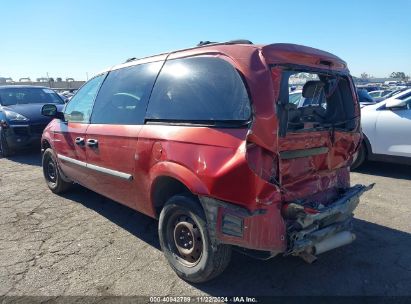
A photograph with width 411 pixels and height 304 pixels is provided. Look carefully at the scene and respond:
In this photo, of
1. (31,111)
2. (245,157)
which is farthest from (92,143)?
(31,111)

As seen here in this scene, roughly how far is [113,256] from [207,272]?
120 cm

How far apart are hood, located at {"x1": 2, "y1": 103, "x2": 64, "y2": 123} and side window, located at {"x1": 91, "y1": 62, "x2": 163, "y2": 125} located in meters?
4.93

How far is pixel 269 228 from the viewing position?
8.68 ft

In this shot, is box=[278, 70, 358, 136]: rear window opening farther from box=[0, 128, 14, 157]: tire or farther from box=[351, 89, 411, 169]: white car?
box=[0, 128, 14, 157]: tire

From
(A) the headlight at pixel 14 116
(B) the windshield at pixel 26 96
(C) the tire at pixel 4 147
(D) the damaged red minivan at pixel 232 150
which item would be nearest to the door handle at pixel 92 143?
(D) the damaged red minivan at pixel 232 150

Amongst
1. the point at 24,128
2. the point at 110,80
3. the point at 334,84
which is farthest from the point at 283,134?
the point at 24,128

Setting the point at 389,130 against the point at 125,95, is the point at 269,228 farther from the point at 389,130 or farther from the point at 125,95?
the point at 389,130

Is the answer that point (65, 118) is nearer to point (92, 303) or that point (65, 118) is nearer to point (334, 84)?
point (92, 303)

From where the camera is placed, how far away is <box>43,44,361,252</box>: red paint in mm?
2586

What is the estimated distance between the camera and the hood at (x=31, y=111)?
876 centimetres

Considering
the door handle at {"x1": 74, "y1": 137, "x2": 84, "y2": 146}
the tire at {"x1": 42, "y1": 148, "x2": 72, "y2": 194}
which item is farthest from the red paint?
the tire at {"x1": 42, "y1": 148, "x2": 72, "y2": 194}

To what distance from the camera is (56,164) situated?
5496 millimetres

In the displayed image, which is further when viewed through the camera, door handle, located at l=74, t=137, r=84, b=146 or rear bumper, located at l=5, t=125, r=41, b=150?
rear bumper, located at l=5, t=125, r=41, b=150

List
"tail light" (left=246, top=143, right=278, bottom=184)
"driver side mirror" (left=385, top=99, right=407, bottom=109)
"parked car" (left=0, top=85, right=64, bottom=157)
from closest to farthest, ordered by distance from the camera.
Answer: "tail light" (left=246, top=143, right=278, bottom=184) < "driver side mirror" (left=385, top=99, right=407, bottom=109) < "parked car" (left=0, top=85, right=64, bottom=157)
